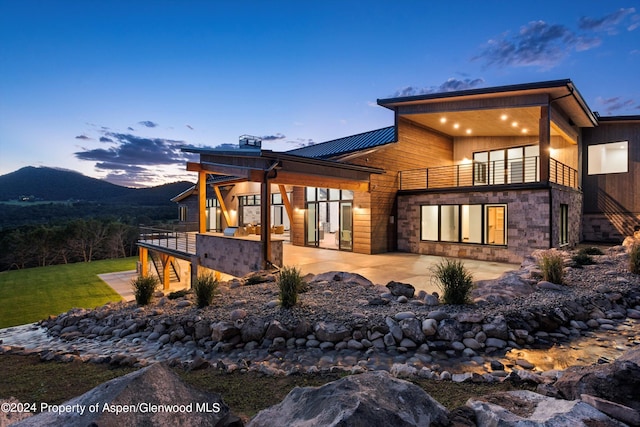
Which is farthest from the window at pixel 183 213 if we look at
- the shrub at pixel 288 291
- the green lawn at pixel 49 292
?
the shrub at pixel 288 291

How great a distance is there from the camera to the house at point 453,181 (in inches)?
405

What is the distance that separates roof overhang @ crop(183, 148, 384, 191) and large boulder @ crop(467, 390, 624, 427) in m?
7.99

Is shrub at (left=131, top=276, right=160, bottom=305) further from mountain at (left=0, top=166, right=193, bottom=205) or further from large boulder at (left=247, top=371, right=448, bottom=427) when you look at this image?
mountain at (left=0, top=166, right=193, bottom=205)

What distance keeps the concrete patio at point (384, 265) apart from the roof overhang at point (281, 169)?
2.62 m

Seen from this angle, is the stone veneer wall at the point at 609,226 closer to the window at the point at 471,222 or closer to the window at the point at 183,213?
the window at the point at 471,222

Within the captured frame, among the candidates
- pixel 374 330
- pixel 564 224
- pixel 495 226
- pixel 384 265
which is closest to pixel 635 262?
pixel 495 226

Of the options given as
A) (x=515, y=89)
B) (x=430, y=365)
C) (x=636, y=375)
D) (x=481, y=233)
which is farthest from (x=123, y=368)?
(x=515, y=89)

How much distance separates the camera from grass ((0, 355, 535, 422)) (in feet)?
9.22

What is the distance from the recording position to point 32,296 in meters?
13.9

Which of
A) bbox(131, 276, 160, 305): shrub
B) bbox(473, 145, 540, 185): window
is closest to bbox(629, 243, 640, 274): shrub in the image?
bbox(473, 145, 540, 185): window

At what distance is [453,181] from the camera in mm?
15969

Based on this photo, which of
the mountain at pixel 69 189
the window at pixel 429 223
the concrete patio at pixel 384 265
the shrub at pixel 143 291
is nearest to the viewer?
the shrub at pixel 143 291

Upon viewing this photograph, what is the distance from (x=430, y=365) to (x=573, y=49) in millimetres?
18634

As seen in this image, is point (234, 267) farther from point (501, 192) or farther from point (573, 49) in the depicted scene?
point (573, 49)
